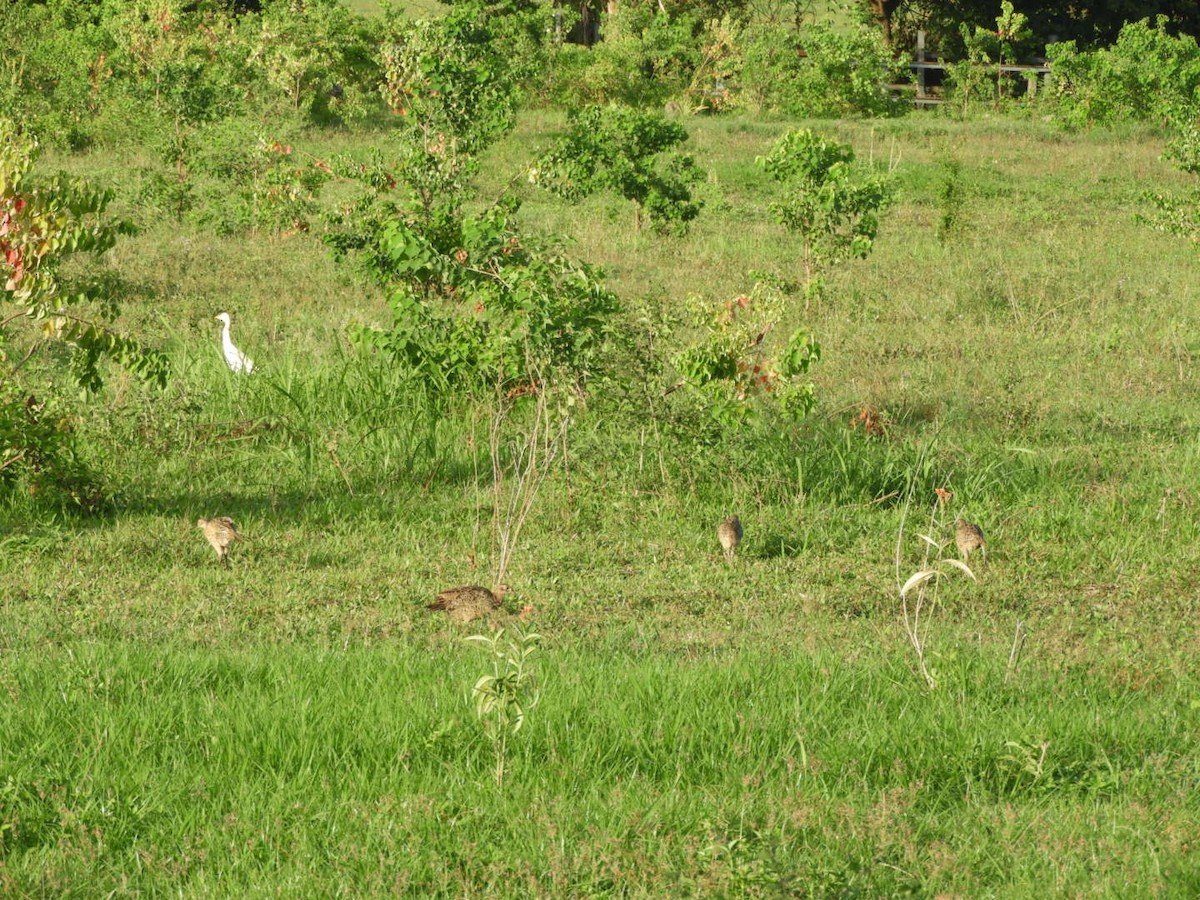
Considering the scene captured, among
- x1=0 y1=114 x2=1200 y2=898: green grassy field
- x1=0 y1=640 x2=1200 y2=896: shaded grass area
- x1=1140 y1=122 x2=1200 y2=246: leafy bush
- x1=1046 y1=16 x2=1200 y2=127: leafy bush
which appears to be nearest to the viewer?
x1=0 y1=640 x2=1200 y2=896: shaded grass area

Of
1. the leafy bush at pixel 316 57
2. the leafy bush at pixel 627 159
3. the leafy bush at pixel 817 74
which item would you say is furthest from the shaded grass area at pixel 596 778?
the leafy bush at pixel 817 74

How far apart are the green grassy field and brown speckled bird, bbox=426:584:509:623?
0.37 ft

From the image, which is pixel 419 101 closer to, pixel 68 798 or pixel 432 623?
pixel 432 623

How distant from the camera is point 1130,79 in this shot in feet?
79.6

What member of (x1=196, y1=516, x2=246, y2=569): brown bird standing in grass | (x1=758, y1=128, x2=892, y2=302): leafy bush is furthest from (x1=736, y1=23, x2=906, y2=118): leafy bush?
(x1=196, y1=516, x2=246, y2=569): brown bird standing in grass

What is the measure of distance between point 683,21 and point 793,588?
23.6 m

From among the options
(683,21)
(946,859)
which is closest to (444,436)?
(946,859)

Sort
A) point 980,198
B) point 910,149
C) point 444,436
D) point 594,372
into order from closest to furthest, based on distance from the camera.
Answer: point 594,372 < point 444,436 < point 980,198 < point 910,149


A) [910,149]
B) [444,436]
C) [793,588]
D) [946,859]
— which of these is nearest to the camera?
[946,859]

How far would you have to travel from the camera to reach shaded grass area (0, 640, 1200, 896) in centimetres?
344

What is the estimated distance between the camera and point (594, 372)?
7.26 metres

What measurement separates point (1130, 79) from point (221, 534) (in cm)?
2199

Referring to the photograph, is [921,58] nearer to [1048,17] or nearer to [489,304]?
[1048,17]

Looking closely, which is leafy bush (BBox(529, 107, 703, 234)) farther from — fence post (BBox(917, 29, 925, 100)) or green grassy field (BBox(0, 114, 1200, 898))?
fence post (BBox(917, 29, 925, 100))
